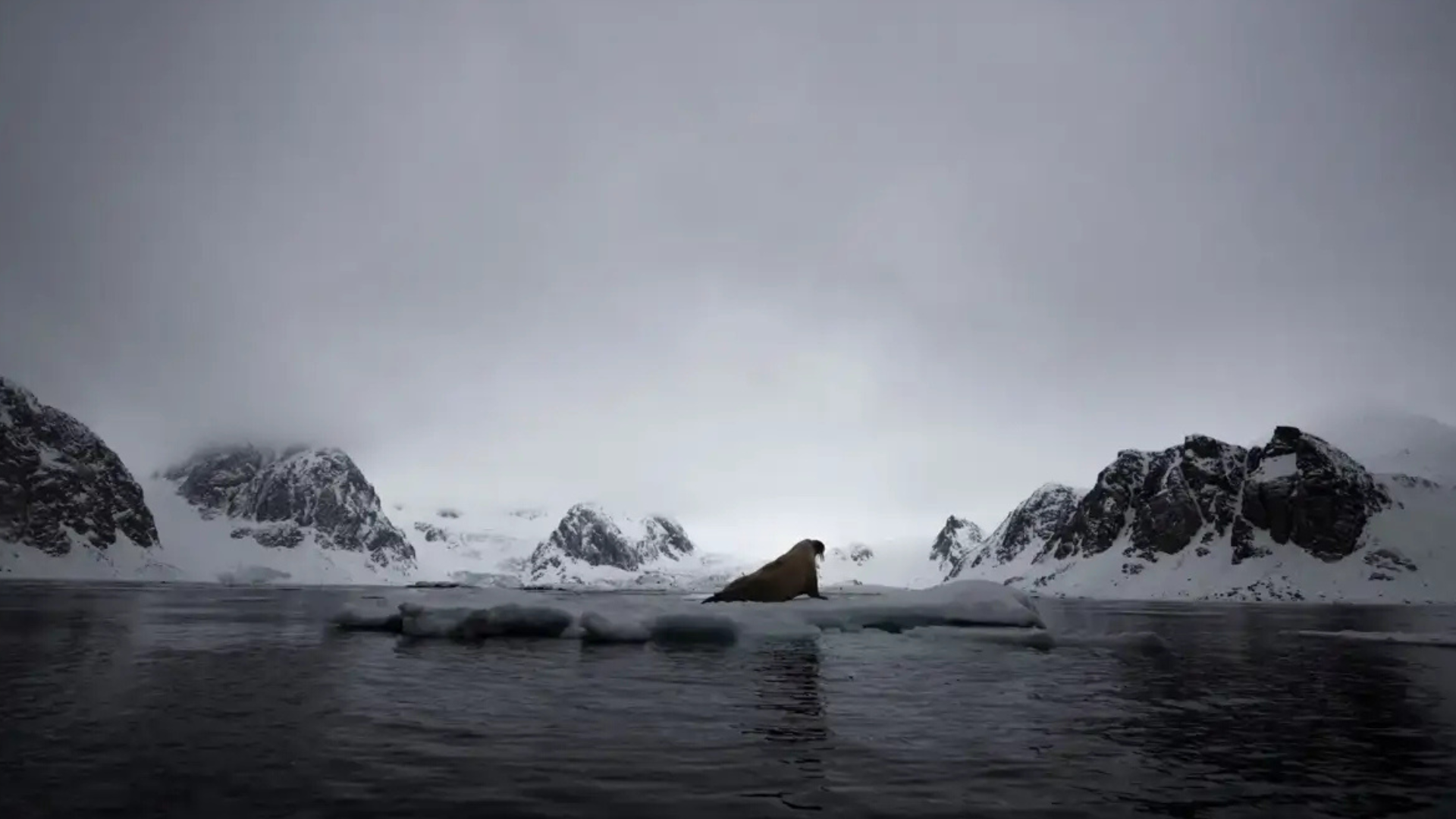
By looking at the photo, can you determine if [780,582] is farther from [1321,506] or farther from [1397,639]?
[1321,506]

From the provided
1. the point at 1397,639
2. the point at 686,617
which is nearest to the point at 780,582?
the point at 686,617

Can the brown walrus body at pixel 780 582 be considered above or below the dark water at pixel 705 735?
above

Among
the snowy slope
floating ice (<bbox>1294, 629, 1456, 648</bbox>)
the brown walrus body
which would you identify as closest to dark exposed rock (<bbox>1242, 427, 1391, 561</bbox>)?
the snowy slope

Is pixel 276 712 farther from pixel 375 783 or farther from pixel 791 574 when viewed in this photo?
pixel 791 574

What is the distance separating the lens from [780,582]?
151 feet

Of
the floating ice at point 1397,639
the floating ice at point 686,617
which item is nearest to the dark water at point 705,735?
the floating ice at point 686,617

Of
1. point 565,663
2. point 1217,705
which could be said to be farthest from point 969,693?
point 565,663

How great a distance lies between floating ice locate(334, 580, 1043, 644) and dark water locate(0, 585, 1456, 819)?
506cm

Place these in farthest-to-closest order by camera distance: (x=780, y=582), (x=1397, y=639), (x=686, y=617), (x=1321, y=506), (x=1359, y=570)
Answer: (x=1321, y=506) < (x=1359, y=570) < (x=780, y=582) < (x=1397, y=639) < (x=686, y=617)

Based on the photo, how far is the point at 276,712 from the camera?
15211mm

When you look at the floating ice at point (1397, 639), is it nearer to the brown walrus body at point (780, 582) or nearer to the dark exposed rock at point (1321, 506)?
the brown walrus body at point (780, 582)

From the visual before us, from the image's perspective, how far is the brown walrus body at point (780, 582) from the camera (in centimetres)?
4553

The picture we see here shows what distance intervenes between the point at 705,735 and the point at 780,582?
3277 centimetres

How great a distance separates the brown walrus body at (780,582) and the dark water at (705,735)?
18961 mm
